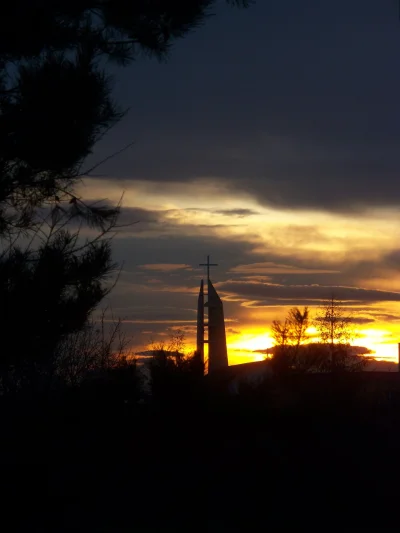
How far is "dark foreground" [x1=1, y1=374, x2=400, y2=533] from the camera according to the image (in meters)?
7.49

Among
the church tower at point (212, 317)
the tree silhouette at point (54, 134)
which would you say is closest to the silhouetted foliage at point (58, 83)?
the tree silhouette at point (54, 134)

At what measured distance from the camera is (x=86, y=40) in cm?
1045

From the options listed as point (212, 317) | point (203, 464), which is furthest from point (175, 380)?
point (212, 317)

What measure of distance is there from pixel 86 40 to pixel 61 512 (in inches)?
250

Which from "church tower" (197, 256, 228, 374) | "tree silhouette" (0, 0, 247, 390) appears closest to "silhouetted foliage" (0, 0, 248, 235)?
"tree silhouette" (0, 0, 247, 390)

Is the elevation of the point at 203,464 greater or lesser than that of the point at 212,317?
lesser

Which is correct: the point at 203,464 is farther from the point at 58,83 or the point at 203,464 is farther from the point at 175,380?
the point at 58,83

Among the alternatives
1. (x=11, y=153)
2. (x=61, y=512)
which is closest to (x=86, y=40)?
(x=11, y=153)

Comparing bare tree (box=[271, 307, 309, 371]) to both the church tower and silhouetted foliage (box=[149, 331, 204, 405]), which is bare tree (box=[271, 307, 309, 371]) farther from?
the church tower

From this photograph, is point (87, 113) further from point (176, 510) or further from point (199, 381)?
point (176, 510)

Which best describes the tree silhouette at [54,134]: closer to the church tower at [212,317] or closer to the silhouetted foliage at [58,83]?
the silhouetted foliage at [58,83]

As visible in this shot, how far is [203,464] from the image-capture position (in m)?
8.00

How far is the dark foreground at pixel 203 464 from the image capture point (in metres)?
7.49

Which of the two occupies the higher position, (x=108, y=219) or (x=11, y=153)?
(x=11, y=153)
